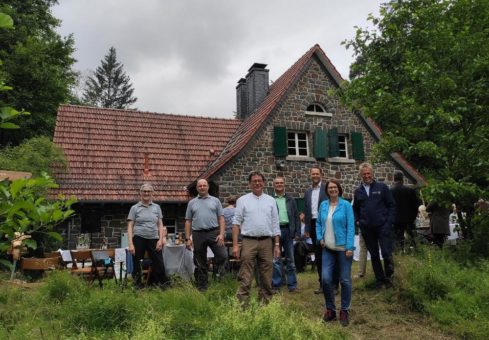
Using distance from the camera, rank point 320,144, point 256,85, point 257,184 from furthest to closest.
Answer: point 256,85
point 320,144
point 257,184

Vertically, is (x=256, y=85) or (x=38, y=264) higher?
(x=256, y=85)

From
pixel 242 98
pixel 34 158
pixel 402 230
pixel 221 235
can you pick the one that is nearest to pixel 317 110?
pixel 242 98

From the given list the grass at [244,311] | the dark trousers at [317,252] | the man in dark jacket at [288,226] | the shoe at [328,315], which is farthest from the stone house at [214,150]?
the shoe at [328,315]

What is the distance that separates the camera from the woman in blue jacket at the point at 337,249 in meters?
5.16

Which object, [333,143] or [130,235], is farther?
[333,143]

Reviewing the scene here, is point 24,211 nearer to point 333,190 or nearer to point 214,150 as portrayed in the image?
point 333,190

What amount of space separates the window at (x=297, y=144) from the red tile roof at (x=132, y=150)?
309cm

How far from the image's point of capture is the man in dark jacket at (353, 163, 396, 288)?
21.2ft

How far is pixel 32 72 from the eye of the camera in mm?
20781

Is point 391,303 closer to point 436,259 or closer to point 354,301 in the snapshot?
point 354,301

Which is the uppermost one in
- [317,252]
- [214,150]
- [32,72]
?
[32,72]

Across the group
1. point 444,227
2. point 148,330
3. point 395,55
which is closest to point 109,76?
point 395,55

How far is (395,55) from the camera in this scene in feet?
37.8

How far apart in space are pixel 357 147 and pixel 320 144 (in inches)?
59.8
